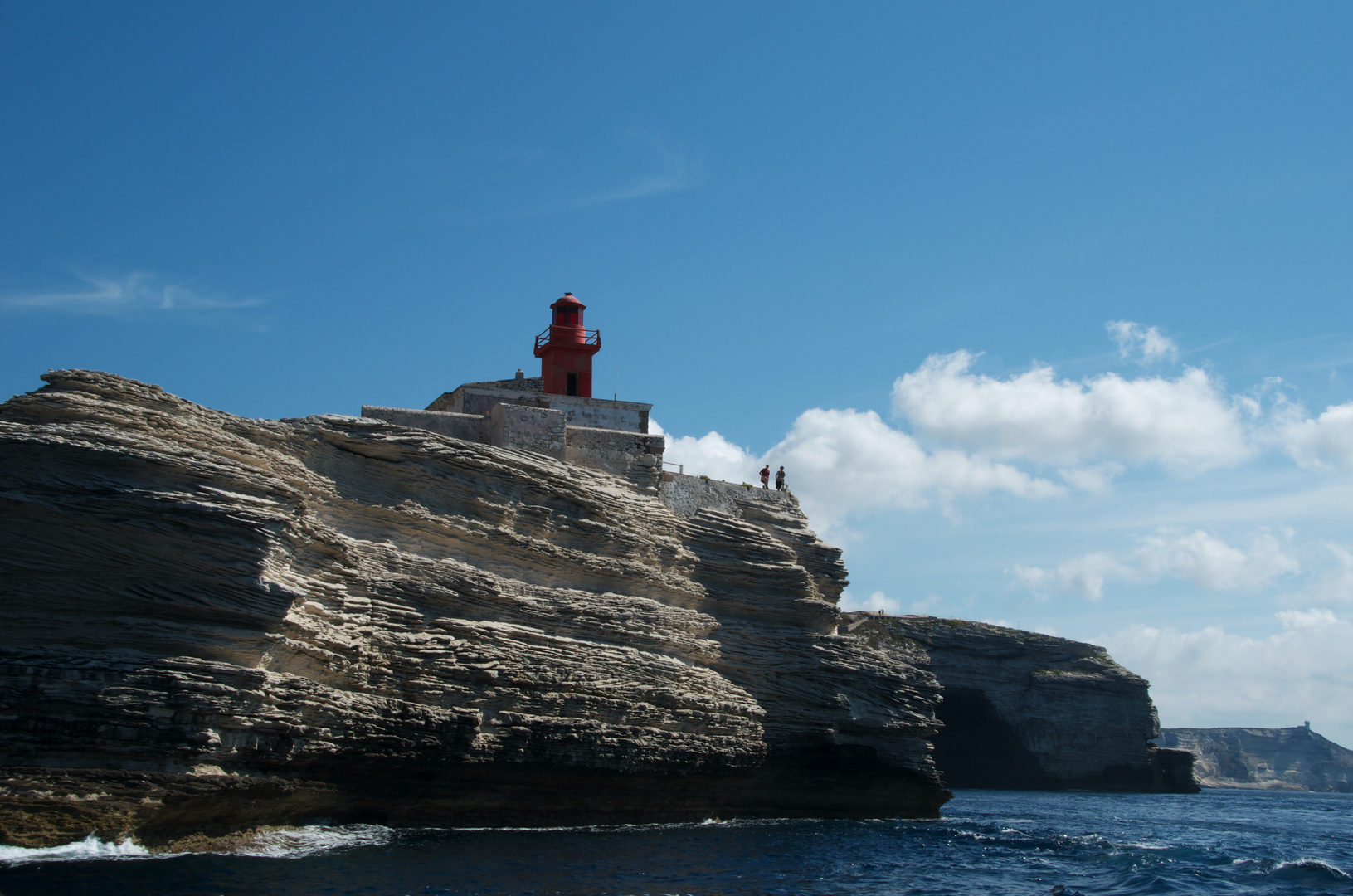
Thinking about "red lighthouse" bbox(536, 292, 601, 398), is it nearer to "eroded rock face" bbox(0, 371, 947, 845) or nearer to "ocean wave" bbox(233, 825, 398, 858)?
"eroded rock face" bbox(0, 371, 947, 845)

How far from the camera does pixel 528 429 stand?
2883 centimetres

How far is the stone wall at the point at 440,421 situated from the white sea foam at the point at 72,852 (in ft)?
39.1

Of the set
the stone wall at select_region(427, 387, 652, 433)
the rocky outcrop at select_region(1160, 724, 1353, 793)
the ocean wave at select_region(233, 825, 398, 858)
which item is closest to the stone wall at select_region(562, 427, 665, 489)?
the stone wall at select_region(427, 387, 652, 433)

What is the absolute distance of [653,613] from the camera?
2830cm

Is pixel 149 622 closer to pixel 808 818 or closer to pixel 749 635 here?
pixel 749 635

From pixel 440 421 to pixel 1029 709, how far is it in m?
42.8

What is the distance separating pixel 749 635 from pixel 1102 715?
3871 cm

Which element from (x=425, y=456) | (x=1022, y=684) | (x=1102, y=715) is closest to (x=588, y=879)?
(x=425, y=456)

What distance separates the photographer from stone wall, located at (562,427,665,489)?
29984mm

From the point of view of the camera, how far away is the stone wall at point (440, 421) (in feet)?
90.5

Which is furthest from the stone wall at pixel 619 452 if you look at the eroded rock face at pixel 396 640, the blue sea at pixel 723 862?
the blue sea at pixel 723 862

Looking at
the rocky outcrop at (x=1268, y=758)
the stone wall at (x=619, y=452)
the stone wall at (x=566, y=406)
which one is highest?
the stone wall at (x=566, y=406)

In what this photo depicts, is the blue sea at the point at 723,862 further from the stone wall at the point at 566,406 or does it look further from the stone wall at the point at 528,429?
the stone wall at the point at 566,406

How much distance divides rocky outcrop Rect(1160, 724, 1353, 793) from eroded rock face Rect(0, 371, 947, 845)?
338ft
